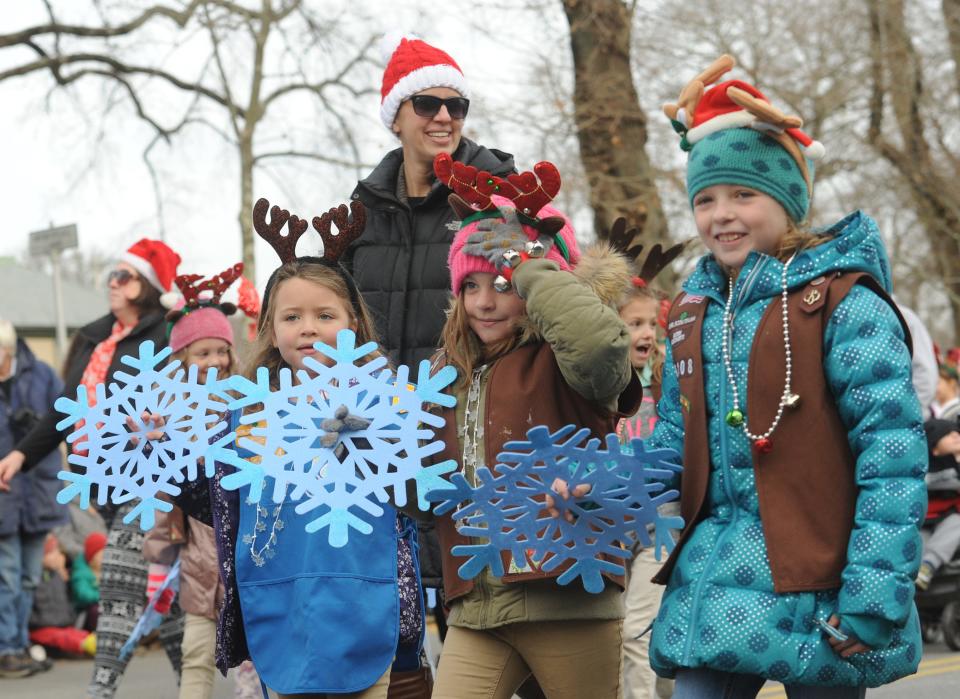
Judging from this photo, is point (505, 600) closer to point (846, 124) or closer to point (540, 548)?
point (540, 548)

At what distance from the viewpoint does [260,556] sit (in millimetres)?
3590

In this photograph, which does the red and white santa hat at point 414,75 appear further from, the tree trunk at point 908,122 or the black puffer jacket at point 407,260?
the tree trunk at point 908,122

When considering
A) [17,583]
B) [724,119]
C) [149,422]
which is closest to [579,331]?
[724,119]

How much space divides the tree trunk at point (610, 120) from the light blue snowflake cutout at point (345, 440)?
876 centimetres

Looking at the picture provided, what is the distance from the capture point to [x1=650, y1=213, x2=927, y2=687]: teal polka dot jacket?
9.45 ft

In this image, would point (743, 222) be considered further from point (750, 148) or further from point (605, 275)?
point (605, 275)

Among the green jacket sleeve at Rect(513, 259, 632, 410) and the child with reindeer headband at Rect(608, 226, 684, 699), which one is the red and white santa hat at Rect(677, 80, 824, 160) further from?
the child with reindeer headband at Rect(608, 226, 684, 699)

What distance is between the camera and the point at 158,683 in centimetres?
839

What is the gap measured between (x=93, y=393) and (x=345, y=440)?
3763 millimetres

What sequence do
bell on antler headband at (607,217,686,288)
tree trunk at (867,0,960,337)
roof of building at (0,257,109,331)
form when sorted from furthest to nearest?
roof of building at (0,257,109,331)
tree trunk at (867,0,960,337)
bell on antler headband at (607,217,686,288)

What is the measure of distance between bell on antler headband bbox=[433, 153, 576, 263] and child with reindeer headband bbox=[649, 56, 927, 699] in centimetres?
40

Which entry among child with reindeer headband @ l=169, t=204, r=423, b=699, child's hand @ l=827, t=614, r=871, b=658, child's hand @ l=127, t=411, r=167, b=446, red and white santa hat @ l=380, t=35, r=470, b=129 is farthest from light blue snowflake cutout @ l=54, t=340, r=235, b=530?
red and white santa hat @ l=380, t=35, r=470, b=129

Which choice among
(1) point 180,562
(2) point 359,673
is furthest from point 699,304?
(1) point 180,562

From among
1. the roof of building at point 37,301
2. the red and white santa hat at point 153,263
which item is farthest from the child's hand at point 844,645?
the roof of building at point 37,301
